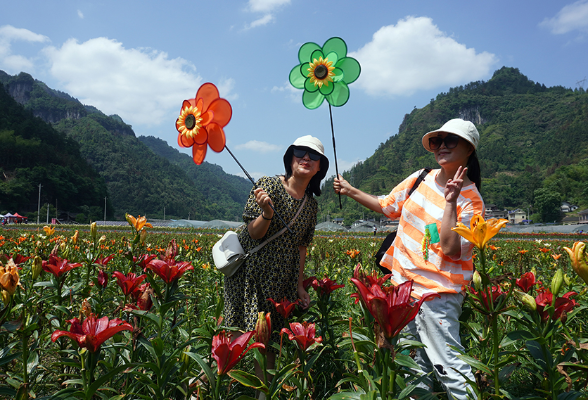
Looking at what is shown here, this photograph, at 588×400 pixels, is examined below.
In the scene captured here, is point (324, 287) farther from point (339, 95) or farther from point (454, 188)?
point (339, 95)

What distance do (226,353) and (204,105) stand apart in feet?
4.31

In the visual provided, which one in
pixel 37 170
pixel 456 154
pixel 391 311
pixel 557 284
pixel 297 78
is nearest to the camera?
pixel 391 311

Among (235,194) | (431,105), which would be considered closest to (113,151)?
(235,194)

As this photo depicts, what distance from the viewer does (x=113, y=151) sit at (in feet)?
260

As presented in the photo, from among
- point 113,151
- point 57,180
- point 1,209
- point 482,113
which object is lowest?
point 1,209

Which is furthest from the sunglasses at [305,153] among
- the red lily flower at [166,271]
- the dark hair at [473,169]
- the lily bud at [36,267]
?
the lily bud at [36,267]

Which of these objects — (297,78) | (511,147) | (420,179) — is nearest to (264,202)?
(420,179)

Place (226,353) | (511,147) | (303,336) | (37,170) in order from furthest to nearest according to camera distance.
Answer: (511,147) < (37,170) < (303,336) < (226,353)

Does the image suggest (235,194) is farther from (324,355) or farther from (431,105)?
(324,355)

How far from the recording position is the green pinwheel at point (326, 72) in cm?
210

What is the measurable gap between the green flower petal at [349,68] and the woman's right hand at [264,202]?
0.99m

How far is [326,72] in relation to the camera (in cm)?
212

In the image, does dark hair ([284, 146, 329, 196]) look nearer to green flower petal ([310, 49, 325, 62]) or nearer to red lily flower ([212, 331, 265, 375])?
green flower petal ([310, 49, 325, 62])

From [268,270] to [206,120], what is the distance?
0.88 m
